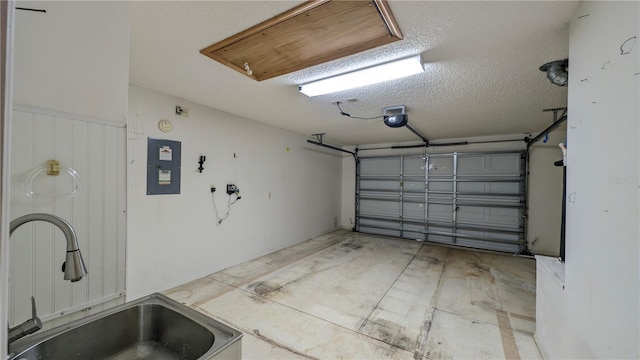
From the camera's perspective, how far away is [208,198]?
334 centimetres

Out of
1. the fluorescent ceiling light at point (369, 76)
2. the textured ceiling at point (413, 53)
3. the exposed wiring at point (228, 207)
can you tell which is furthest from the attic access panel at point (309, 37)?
the exposed wiring at point (228, 207)

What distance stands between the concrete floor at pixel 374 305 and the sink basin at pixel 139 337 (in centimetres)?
95

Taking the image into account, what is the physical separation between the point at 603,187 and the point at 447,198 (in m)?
4.61

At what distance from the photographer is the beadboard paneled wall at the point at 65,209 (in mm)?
977

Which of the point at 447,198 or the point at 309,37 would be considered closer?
the point at 309,37

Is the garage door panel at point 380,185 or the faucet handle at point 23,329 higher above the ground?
the garage door panel at point 380,185

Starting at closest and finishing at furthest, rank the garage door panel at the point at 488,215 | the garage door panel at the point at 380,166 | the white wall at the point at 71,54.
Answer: the white wall at the point at 71,54
the garage door panel at the point at 488,215
the garage door panel at the point at 380,166

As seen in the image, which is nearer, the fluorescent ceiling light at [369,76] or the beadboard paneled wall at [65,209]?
the beadboard paneled wall at [65,209]

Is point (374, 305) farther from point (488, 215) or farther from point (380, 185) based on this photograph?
point (380, 185)

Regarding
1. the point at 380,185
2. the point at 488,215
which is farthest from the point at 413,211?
the point at 488,215

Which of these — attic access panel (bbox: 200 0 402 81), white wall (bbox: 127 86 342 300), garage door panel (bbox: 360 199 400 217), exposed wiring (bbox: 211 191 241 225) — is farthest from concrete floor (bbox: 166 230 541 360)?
attic access panel (bbox: 200 0 402 81)

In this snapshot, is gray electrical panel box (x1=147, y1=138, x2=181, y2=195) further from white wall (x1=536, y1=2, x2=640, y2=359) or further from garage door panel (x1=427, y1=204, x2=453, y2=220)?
garage door panel (x1=427, y1=204, x2=453, y2=220)

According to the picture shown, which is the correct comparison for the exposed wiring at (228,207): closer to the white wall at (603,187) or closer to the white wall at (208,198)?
the white wall at (208,198)

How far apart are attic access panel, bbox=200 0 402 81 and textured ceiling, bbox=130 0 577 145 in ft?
0.22
